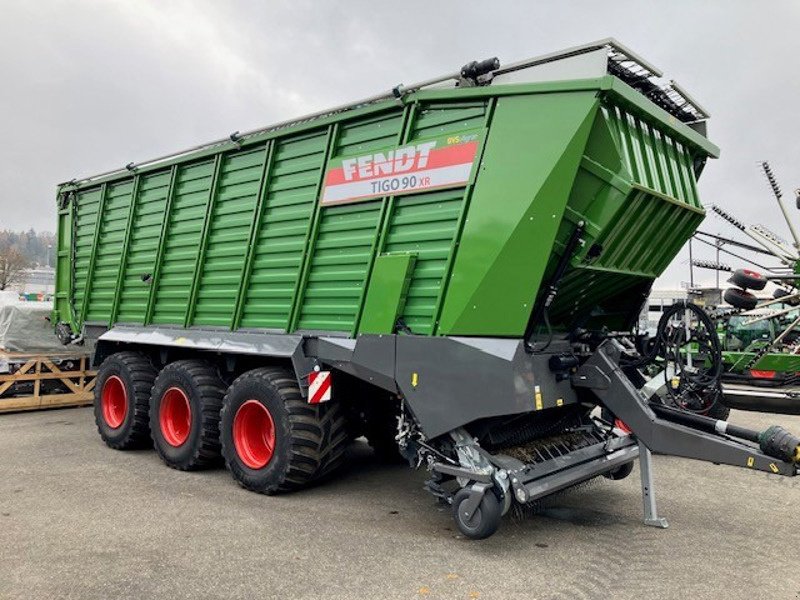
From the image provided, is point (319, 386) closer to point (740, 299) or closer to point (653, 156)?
point (653, 156)

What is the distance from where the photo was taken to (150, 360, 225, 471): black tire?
6039mm

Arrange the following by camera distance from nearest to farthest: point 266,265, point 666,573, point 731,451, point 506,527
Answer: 1. point 666,573
2. point 731,451
3. point 506,527
4. point 266,265

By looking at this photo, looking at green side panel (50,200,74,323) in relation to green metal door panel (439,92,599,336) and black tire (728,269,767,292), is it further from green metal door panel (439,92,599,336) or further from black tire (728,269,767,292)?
black tire (728,269,767,292)

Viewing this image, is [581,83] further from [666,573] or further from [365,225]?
[666,573]

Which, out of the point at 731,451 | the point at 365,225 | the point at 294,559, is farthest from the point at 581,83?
the point at 294,559

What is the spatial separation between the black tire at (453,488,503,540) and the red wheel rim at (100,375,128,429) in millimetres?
4968

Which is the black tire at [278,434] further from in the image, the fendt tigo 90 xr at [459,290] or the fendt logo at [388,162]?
the fendt logo at [388,162]

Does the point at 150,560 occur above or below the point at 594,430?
below

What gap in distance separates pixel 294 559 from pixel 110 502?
214 cm

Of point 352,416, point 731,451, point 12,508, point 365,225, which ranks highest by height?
point 365,225

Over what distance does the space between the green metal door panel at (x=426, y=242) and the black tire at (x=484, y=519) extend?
1248 mm

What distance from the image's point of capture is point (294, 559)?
4.01m

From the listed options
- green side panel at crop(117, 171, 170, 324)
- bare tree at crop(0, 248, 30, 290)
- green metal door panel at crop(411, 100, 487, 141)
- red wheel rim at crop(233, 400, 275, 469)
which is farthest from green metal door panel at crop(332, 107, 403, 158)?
bare tree at crop(0, 248, 30, 290)

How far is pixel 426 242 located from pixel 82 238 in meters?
6.13
